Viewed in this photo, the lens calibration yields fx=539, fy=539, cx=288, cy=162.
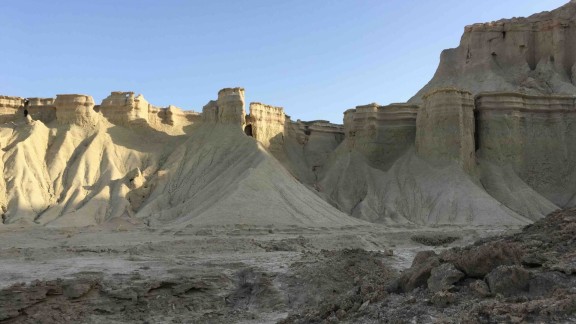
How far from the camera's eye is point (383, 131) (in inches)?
1930

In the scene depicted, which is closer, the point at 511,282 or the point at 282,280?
the point at 511,282

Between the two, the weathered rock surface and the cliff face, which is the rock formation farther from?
the weathered rock surface

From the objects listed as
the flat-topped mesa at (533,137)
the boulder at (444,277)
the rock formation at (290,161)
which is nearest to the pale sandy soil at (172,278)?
the boulder at (444,277)

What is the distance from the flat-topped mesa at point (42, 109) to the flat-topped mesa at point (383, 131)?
26800 millimetres

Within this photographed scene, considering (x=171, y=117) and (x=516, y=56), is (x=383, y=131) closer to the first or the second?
(x=171, y=117)

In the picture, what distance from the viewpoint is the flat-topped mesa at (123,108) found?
47.3m

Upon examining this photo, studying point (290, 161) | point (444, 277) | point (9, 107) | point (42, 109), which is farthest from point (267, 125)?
point (444, 277)

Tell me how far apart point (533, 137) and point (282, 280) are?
37.5m

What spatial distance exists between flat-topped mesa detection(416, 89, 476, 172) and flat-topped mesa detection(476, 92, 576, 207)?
Result: 1.97m

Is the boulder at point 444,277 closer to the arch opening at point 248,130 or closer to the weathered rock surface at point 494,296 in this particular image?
the weathered rock surface at point 494,296

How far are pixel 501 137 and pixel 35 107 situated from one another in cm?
4019

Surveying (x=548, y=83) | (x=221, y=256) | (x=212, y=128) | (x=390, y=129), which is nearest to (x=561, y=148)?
(x=548, y=83)

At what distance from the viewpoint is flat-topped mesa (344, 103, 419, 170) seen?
48.5 m

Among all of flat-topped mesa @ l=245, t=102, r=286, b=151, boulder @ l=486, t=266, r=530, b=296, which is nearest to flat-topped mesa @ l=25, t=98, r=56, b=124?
flat-topped mesa @ l=245, t=102, r=286, b=151
